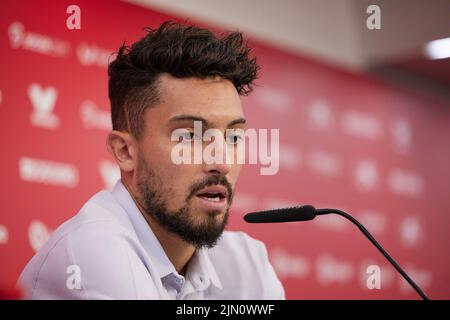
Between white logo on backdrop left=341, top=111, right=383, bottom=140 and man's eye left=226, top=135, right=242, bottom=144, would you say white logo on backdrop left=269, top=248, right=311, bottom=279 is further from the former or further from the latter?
man's eye left=226, top=135, right=242, bottom=144

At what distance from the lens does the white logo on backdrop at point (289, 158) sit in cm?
241

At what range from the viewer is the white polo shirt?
127 cm

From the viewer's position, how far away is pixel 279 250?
2.38 m

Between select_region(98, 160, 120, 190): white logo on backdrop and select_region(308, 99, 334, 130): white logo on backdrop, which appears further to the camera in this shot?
select_region(308, 99, 334, 130): white logo on backdrop

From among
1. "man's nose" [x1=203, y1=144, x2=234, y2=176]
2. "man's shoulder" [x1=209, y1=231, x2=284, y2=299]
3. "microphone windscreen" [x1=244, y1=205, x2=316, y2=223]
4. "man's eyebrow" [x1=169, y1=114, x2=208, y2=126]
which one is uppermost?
"man's eyebrow" [x1=169, y1=114, x2=208, y2=126]

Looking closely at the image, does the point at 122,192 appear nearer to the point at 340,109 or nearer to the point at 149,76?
the point at 149,76

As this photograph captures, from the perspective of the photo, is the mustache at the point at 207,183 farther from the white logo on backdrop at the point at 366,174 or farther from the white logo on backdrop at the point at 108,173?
the white logo on backdrop at the point at 366,174

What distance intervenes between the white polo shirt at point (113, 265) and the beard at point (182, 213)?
0.03 m

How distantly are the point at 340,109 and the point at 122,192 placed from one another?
1.43 m

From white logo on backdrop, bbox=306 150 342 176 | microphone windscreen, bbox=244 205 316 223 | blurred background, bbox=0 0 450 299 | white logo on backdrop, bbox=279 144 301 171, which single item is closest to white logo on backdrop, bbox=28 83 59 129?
blurred background, bbox=0 0 450 299

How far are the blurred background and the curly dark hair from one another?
31 centimetres

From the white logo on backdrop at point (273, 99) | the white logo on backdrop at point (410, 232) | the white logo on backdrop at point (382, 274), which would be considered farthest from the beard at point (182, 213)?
the white logo on backdrop at point (410, 232)

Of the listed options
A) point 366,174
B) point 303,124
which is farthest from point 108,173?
point 366,174

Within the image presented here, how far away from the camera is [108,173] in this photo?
6.38 feet
